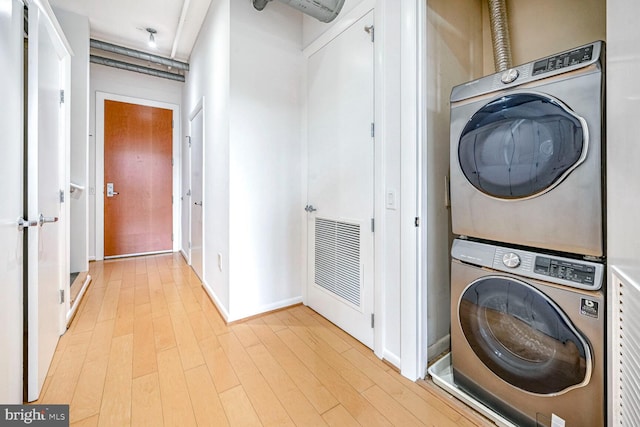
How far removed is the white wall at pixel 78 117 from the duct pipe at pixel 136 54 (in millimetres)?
466

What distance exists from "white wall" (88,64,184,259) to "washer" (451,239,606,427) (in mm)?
4809

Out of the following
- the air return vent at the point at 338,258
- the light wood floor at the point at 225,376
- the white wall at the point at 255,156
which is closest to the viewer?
the light wood floor at the point at 225,376

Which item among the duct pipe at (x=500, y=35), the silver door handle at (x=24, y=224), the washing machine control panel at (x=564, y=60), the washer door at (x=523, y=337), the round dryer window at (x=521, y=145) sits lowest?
the washer door at (x=523, y=337)

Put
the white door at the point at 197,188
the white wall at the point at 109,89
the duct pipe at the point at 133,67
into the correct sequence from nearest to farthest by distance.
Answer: the white door at the point at 197,188
the duct pipe at the point at 133,67
the white wall at the point at 109,89

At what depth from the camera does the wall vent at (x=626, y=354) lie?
743 millimetres

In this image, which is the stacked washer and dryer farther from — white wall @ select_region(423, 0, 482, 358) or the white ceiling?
the white ceiling

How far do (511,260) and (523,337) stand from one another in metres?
0.33

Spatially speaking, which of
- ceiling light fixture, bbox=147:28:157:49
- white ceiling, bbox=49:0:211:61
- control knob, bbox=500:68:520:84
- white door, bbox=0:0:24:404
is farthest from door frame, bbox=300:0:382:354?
ceiling light fixture, bbox=147:28:157:49

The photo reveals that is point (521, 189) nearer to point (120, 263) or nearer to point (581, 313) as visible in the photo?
point (581, 313)

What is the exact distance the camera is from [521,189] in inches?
46.1

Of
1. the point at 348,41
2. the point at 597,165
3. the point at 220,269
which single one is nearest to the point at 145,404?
the point at 220,269

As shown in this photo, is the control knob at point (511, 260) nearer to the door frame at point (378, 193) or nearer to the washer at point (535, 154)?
the washer at point (535, 154)

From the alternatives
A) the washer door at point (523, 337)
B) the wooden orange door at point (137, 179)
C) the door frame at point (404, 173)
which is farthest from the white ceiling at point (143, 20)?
the washer door at point (523, 337)

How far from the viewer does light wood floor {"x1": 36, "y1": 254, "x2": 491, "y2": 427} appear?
130 cm
